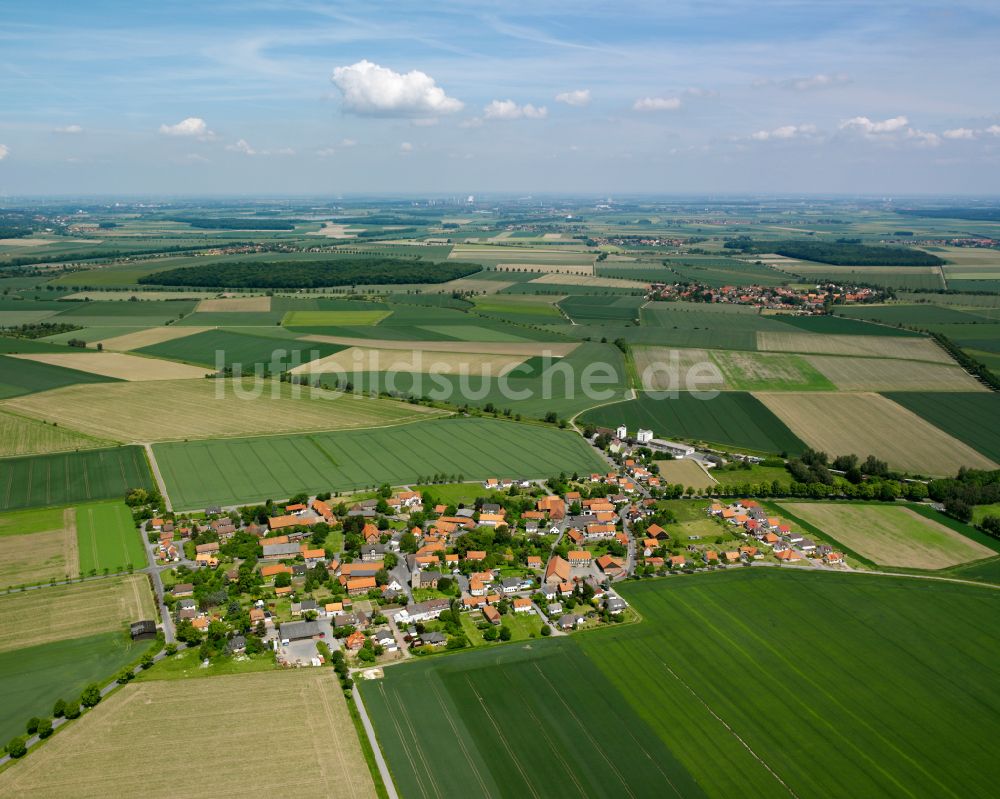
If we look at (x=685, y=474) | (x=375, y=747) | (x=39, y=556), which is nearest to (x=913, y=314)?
(x=685, y=474)

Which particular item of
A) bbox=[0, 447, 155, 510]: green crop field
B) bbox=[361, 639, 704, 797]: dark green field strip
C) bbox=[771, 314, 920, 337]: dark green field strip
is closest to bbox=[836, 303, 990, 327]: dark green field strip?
bbox=[771, 314, 920, 337]: dark green field strip

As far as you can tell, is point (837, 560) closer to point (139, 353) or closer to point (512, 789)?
point (512, 789)

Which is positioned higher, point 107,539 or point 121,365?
point 121,365

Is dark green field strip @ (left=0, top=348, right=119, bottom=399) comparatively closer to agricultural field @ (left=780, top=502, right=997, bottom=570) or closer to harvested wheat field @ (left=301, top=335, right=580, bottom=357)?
harvested wheat field @ (left=301, top=335, right=580, bottom=357)

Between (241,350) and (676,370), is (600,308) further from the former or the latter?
(241,350)

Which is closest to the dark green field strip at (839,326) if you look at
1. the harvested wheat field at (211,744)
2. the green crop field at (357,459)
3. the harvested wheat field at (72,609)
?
the green crop field at (357,459)

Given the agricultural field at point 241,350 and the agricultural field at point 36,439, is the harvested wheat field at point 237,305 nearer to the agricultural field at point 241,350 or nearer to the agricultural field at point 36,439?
the agricultural field at point 241,350

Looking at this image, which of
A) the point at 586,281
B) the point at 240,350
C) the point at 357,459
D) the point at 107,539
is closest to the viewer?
the point at 107,539

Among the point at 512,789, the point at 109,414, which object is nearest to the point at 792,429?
the point at 512,789
